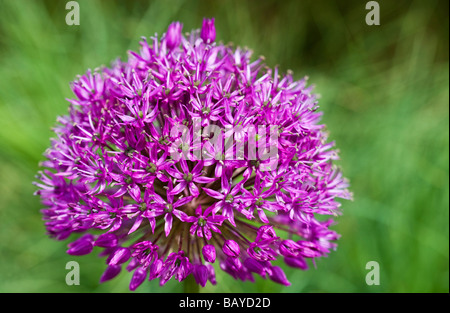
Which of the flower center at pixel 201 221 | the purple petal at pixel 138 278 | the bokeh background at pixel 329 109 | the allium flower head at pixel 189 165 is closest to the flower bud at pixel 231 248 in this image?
the allium flower head at pixel 189 165

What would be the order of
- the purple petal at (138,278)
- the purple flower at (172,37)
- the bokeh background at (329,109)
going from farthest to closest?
1. the bokeh background at (329,109)
2. the purple flower at (172,37)
3. the purple petal at (138,278)

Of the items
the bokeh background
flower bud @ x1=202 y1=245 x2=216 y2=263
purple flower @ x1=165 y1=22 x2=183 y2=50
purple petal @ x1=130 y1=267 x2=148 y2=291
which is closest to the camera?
flower bud @ x1=202 y1=245 x2=216 y2=263

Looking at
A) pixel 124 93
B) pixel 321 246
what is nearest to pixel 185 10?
pixel 124 93

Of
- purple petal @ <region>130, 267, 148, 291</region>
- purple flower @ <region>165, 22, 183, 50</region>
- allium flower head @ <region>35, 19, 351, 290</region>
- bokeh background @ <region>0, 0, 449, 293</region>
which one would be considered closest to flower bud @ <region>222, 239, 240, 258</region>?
allium flower head @ <region>35, 19, 351, 290</region>

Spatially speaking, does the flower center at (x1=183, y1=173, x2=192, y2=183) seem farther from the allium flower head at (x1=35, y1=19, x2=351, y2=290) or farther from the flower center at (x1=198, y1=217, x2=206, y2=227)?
the flower center at (x1=198, y1=217, x2=206, y2=227)

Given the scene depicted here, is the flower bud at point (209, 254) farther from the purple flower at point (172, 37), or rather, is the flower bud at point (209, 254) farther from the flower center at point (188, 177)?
the purple flower at point (172, 37)

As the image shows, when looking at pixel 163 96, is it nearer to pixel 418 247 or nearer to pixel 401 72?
pixel 418 247
